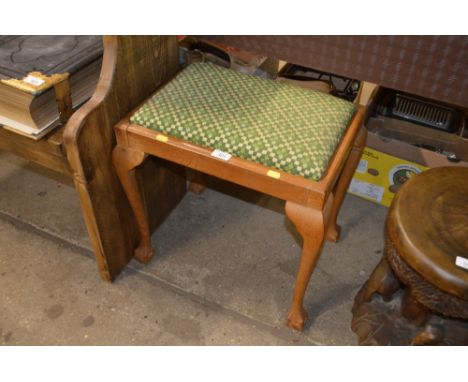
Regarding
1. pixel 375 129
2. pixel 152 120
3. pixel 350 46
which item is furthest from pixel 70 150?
pixel 375 129

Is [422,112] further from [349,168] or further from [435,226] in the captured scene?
[435,226]

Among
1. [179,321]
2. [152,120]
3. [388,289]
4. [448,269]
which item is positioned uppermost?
[152,120]

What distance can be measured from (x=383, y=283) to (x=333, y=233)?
336 mm

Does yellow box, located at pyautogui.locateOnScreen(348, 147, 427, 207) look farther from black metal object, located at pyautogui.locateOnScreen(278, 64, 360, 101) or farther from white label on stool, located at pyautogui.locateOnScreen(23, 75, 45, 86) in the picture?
white label on stool, located at pyautogui.locateOnScreen(23, 75, 45, 86)

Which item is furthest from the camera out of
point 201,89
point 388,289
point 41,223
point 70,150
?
point 41,223

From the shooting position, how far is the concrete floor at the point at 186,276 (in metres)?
1.46

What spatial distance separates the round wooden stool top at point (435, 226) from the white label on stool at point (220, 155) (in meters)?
0.42

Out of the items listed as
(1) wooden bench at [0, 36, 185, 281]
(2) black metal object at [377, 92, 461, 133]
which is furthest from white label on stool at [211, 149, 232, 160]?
(2) black metal object at [377, 92, 461, 133]

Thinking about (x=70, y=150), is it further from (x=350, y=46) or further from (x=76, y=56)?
(x=350, y=46)

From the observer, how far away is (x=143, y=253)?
1.61m

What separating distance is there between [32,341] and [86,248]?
14.4 inches

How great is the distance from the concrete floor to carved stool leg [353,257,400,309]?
5.1 inches

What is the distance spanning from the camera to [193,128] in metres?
1.17

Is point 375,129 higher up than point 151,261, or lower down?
higher up
